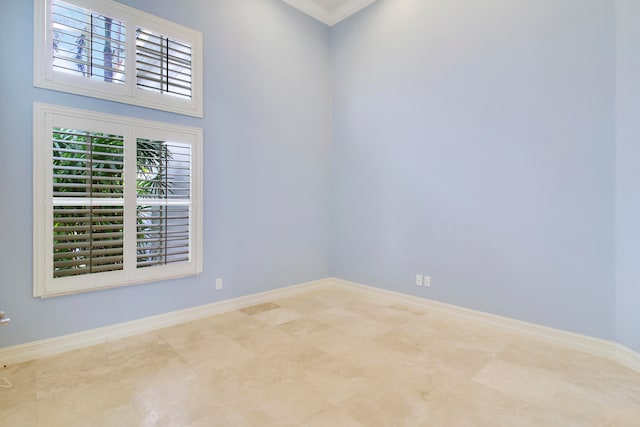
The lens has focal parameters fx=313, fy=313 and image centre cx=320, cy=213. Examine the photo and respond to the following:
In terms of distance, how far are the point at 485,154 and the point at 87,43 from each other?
3.92 meters

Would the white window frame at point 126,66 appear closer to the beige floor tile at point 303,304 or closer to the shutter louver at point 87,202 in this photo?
the shutter louver at point 87,202

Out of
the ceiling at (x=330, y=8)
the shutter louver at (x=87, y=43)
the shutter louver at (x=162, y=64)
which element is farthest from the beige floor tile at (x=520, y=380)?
the ceiling at (x=330, y=8)

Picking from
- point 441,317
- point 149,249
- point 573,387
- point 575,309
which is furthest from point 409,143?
point 149,249

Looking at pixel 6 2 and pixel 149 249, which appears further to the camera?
pixel 149 249

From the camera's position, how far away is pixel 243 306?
383cm

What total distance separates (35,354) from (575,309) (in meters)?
4.58

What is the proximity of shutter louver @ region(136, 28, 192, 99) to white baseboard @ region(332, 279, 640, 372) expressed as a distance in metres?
3.55

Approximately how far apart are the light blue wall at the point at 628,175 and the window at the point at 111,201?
12.7ft

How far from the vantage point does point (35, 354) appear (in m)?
2.54

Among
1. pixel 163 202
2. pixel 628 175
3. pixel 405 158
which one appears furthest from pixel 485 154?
pixel 163 202

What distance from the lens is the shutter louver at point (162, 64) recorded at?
3062mm

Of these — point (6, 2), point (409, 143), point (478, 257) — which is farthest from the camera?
point (409, 143)

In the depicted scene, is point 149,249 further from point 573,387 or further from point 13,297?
point 573,387

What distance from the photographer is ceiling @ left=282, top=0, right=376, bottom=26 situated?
14.3ft
